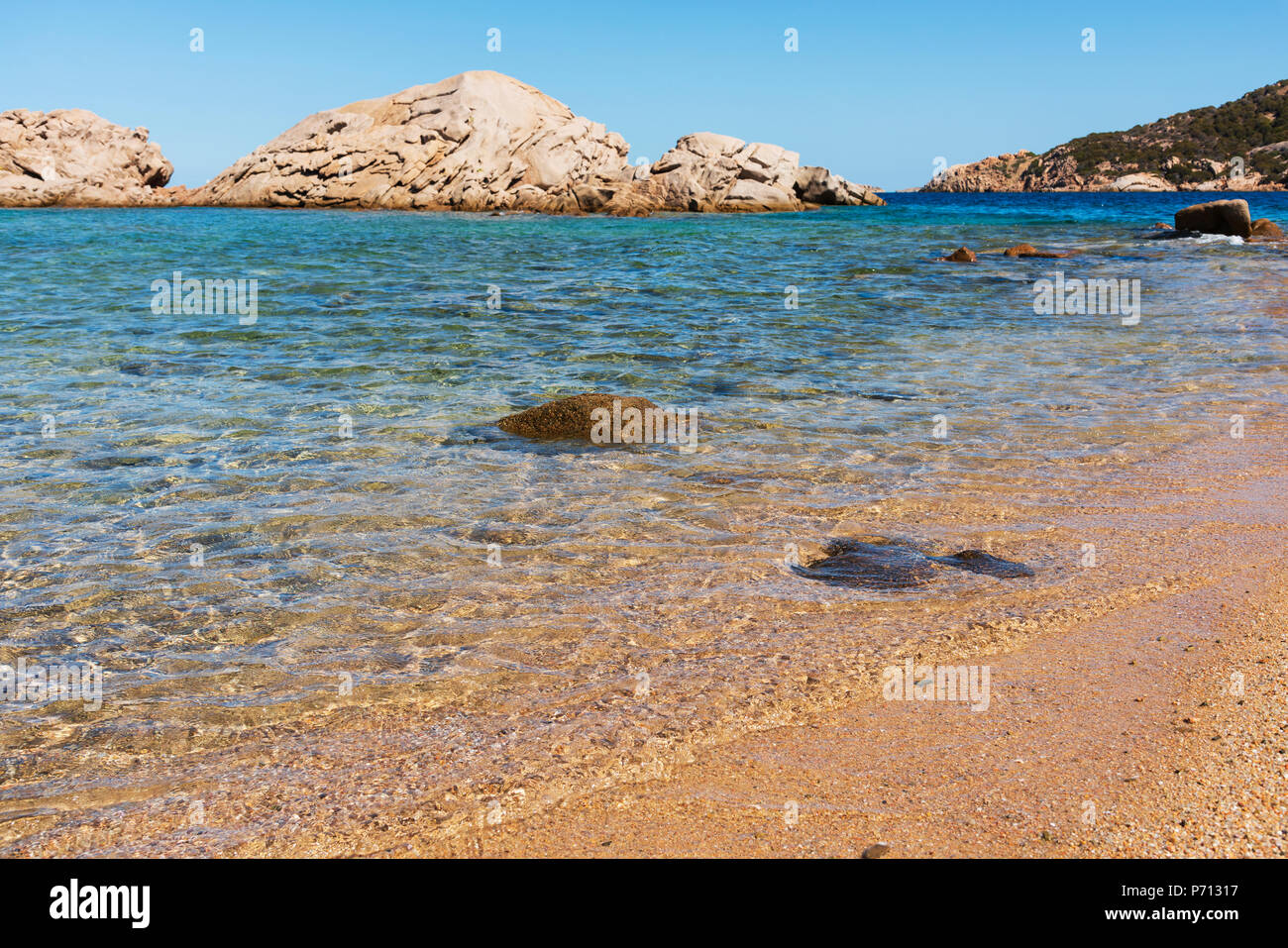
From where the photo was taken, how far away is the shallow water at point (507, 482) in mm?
3893

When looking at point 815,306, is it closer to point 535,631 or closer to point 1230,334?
point 1230,334

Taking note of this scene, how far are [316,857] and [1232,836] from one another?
107 inches

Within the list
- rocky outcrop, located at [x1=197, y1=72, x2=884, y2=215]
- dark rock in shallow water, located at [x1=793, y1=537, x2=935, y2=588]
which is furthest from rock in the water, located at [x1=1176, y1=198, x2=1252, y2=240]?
rocky outcrop, located at [x1=197, y1=72, x2=884, y2=215]

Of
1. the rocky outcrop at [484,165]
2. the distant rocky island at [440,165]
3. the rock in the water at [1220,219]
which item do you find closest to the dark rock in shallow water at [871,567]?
the rock in the water at [1220,219]

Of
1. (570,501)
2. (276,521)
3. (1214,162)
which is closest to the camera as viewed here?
(276,521)

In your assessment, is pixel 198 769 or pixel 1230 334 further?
pixel 1230 334

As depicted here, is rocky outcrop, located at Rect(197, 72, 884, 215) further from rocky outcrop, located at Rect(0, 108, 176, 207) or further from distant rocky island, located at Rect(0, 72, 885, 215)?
rocky outcrop, located at Rect(0, 108, 176, 207)

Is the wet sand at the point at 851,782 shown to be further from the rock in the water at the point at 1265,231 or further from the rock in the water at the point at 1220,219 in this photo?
the rock in the water at the point at 1220,219

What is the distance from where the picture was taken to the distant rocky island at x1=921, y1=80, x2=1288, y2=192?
111 m

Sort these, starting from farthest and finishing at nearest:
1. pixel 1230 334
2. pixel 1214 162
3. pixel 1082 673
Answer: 1. pixel 1214 162
2. pixel 1230 334
3. pixel 1082 673

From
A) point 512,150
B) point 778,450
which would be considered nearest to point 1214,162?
point 512,150
